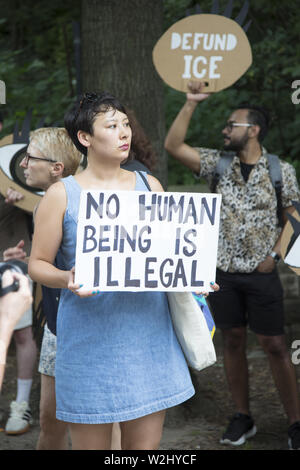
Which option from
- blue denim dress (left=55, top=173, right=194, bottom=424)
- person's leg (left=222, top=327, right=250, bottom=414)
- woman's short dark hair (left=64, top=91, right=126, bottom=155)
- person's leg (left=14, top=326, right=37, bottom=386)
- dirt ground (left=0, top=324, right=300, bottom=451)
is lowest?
dirt ground (left=0, top=324, right=300, bottom=451)

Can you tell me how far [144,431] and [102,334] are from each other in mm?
409

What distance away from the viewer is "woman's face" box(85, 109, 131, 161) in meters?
2.75

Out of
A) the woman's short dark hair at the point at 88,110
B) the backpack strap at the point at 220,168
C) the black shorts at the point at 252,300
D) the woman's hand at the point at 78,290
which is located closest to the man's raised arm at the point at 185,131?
the backpack strap at the point at 220,168

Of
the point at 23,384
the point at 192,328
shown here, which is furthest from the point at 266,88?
the point at 192,328

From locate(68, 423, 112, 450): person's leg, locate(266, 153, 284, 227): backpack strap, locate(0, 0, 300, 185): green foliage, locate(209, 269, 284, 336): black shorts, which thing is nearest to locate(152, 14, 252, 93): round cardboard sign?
locate(266, 153, 284, 227): backpack strap

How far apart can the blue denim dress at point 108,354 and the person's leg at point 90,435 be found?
64 millimetres

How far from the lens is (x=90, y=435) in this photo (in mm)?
2805

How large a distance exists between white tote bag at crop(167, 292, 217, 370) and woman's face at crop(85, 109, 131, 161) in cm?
55

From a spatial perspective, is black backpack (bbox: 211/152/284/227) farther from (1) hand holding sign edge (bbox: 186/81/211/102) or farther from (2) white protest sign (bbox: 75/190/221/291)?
(2) white protest sign (bbox: 75/190/221/291)

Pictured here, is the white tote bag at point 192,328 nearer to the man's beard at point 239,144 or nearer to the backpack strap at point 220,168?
the backpack strap at point 220,168

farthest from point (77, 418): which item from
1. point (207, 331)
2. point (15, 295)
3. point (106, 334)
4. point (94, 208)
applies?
point (15, 295)

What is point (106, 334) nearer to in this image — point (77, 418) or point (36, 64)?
point (77, 418)

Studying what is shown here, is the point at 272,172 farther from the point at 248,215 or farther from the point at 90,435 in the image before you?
the point at 90,435

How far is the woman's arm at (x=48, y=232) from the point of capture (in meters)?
2.71
